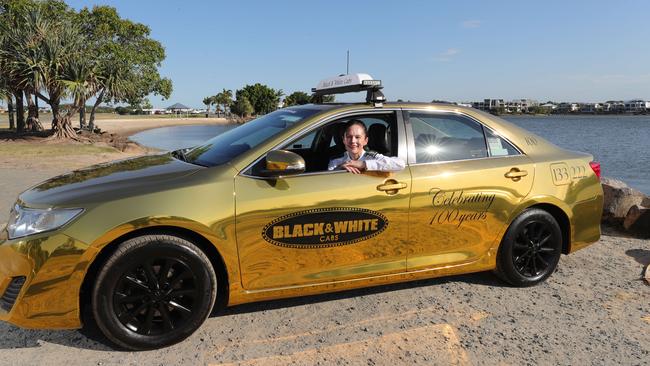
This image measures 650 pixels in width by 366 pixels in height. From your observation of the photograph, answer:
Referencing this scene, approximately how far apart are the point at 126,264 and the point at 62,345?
0.78m

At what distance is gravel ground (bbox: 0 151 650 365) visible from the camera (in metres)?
3.05

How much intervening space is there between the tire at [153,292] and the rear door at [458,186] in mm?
1619

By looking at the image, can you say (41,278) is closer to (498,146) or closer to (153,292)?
(153,292)

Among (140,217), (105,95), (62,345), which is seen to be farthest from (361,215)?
(105,95)

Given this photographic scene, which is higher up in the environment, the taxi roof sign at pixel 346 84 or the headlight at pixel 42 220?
the taxi roof sign at pixel 346 84

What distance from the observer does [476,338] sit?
3.33 meters

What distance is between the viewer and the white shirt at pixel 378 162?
3559 millimetres

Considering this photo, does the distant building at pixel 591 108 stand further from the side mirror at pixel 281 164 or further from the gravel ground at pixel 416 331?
the side mirror at pixel 281 164

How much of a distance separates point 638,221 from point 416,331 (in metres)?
4.37

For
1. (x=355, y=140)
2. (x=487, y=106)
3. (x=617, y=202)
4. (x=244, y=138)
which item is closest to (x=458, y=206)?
(x=355, y=140)

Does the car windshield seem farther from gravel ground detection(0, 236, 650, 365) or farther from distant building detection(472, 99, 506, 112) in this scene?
distant building detection(472, 99, 506, 112)

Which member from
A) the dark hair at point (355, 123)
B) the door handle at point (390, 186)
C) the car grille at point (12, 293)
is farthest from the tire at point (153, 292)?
the dark hair at point (355, 123)

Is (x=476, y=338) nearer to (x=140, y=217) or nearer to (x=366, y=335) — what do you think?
(x=366, y=335)

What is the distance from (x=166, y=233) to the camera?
3.07 metres
